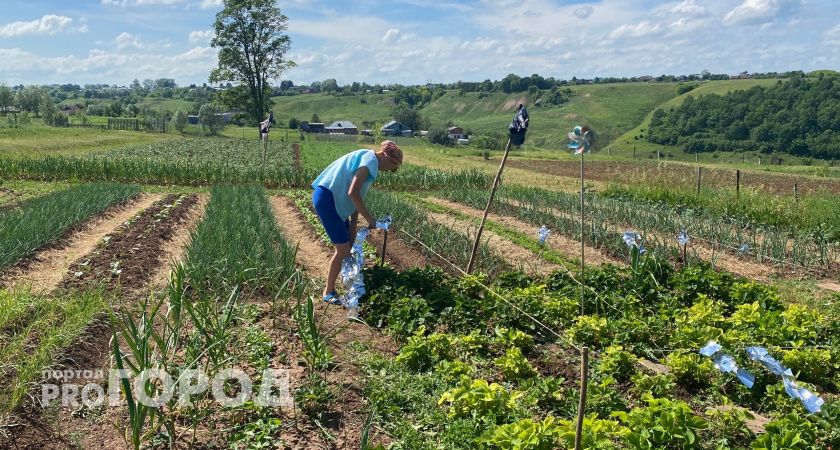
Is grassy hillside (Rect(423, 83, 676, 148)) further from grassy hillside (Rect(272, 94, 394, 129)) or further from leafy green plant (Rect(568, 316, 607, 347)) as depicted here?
leafy green plant (Rect(568, 316, 607, 347))

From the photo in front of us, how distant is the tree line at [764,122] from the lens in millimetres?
55844

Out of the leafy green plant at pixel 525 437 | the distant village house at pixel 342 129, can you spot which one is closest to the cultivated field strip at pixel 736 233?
the leafy green plant at pixel 525 437

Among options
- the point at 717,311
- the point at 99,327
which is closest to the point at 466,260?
the point at 717,311

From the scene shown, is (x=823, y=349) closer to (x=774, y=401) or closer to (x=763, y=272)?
(x=774, y=401)

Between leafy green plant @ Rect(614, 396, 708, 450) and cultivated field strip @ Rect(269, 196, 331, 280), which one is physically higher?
leafy green plant @ Rect(614, 396, 708, 450)

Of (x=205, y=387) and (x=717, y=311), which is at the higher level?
(x=205, y=387)

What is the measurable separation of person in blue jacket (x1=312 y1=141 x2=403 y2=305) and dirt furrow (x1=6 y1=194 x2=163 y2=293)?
261 cm

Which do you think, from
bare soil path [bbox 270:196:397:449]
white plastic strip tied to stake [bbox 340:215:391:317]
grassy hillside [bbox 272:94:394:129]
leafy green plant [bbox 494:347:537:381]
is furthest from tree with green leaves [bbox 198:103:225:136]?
leafy green plant [bbox 494:347:537:381]

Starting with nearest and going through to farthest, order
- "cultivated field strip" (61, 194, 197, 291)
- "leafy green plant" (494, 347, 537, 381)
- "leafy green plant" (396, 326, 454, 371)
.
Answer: "leafy green plant" (494, 347, 537, 381)
"leafy green plant" (396, 326, 454, 371)
"cultivated field strip" (61, 194, 197, 291)

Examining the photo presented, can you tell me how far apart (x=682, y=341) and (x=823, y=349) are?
1159mm

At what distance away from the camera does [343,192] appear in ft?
17.3

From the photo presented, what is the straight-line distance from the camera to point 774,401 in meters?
3.69

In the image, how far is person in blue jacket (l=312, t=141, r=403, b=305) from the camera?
5.17 meters

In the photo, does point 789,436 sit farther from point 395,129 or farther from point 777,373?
point 395,129
